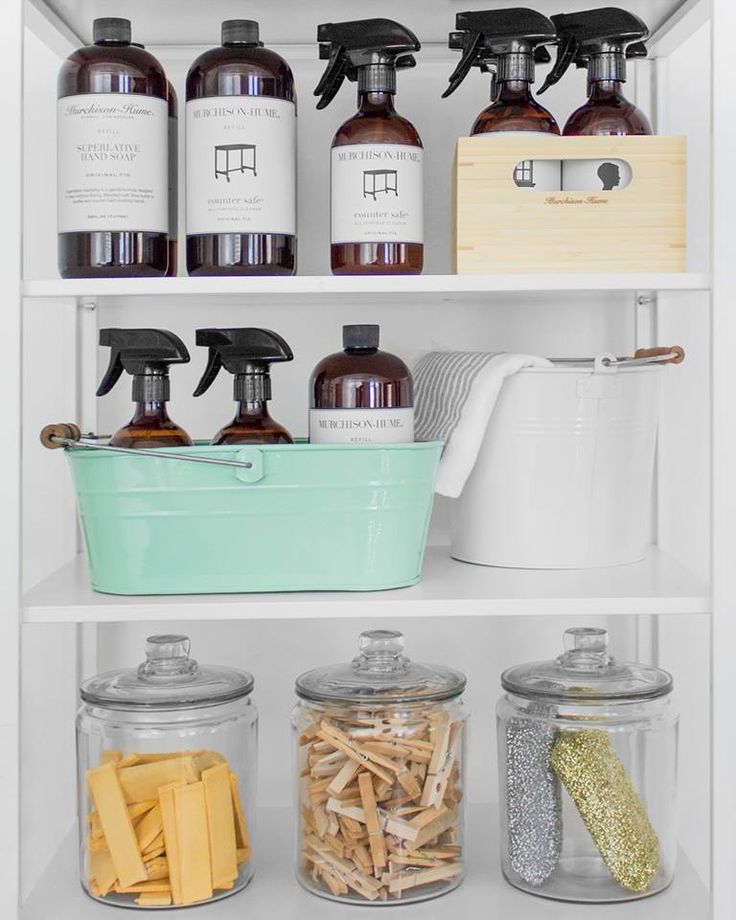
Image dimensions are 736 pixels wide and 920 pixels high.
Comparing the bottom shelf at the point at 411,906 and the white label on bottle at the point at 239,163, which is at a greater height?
the white label on bottle at the point at 239,163

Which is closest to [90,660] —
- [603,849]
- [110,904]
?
[110,904]

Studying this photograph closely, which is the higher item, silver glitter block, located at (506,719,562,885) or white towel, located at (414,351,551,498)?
white towel, located at (414,351,551,498)

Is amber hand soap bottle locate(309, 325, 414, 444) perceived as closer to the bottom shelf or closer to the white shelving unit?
the white shelving unit

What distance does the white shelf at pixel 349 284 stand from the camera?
99 cm

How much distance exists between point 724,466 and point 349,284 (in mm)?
354

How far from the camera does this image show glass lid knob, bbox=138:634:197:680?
114 cm

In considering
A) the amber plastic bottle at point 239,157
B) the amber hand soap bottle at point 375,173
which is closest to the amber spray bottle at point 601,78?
the amber hand soap bottle at point 375,173

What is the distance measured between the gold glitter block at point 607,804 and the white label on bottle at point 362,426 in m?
0.33

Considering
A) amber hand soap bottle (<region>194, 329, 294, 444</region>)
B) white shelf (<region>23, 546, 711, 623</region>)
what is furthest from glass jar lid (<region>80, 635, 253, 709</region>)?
amber hand soap bottle (<region>194, 329, 294, 444</region>)

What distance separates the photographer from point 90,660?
1.34 m

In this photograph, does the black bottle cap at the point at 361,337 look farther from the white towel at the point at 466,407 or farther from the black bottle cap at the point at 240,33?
the black bottle cap at the point at 240,33

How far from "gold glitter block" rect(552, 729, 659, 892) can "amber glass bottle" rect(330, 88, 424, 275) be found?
467mm

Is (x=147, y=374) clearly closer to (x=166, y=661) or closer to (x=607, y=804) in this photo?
(x=166, y=661)

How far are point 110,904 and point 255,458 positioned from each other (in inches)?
17.7
